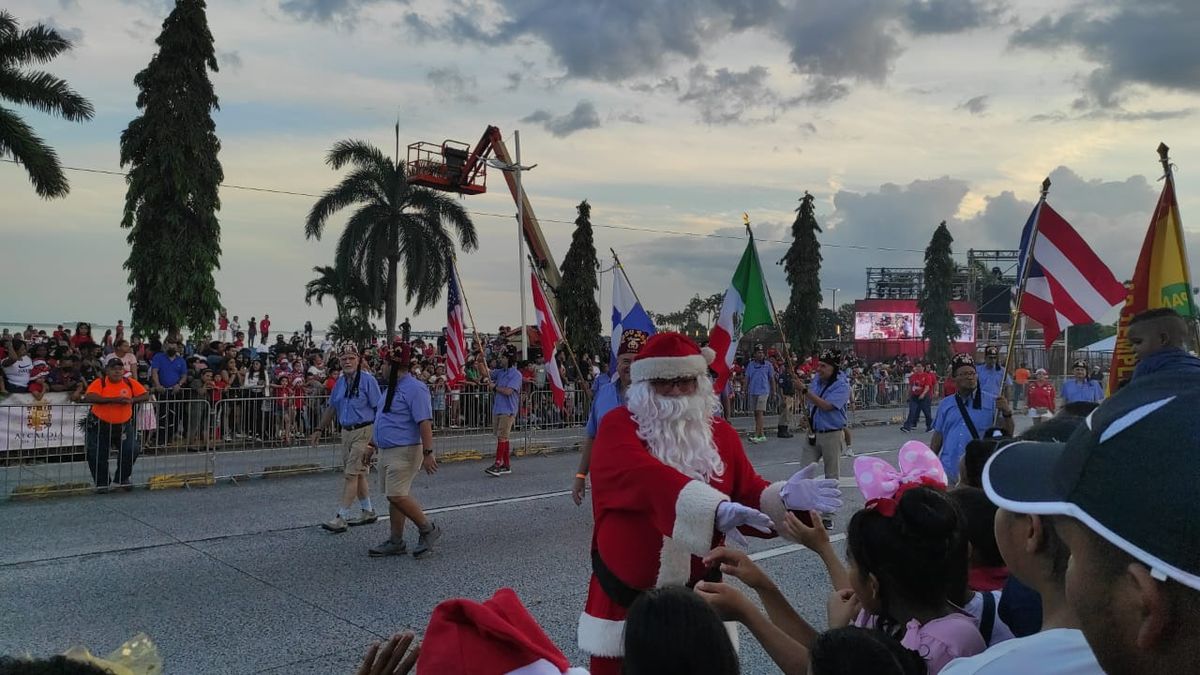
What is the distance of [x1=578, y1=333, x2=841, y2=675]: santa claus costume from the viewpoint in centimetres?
295

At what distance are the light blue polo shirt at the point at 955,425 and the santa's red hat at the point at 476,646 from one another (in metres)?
5.86

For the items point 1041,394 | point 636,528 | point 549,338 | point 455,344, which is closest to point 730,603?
point 636,528

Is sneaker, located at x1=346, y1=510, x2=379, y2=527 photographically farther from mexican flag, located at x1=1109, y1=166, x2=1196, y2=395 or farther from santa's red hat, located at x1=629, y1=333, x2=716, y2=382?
mexican flag, located at x1=1109, y1=166, x2=1196, y2=395

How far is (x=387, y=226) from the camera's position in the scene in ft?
102

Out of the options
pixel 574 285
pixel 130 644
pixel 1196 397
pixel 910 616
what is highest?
pixel 574 285

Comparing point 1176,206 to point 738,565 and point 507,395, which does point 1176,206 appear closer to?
point 738,565

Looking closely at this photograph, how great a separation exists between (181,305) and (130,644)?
2056 centimetres

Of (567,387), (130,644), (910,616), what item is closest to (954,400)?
(910,616)

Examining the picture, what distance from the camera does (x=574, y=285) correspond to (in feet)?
96.3

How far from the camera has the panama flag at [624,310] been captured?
10.9m

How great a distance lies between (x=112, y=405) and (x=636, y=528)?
9.97 metres

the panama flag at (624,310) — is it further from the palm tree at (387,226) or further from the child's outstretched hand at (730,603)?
the palm tree at (387,226)

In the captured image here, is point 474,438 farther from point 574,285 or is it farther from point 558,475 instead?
point 574,285

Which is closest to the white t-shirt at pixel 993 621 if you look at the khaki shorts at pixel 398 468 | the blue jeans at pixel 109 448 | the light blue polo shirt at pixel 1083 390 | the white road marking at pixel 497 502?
the khaki shorts at pixel 398 468
